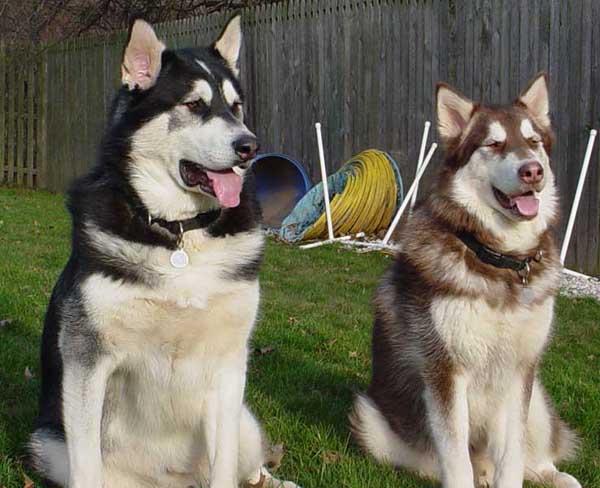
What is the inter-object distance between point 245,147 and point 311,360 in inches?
99.6

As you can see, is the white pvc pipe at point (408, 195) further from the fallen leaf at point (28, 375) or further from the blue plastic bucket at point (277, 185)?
the fallen leaf at point (28, 375)

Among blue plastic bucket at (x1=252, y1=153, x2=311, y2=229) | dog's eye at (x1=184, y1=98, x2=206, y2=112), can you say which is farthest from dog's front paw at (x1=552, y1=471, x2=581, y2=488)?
blue plastic bucket at (x1=252, y1=153, x2=311, y2=229)

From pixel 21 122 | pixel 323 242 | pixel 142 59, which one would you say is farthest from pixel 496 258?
pixel 21 122

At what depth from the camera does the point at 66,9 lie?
2066cm

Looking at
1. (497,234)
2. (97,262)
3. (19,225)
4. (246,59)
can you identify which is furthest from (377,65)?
(97,262)

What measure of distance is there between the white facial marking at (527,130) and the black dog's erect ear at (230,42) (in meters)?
1.26

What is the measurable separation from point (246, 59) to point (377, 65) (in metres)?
2.58

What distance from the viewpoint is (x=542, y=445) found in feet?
12.0

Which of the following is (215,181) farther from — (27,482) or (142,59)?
(27,482)

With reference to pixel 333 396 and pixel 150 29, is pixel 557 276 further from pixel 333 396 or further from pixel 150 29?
pixel 150 29

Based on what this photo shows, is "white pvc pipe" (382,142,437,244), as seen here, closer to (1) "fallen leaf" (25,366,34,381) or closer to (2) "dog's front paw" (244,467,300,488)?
(1) "fallen leaf" (25,366,34,381)

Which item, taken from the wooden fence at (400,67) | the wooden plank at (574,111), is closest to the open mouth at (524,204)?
the wooden fence at (400,67)

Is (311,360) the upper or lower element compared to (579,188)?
lower

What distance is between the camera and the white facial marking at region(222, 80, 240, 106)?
123 inches
